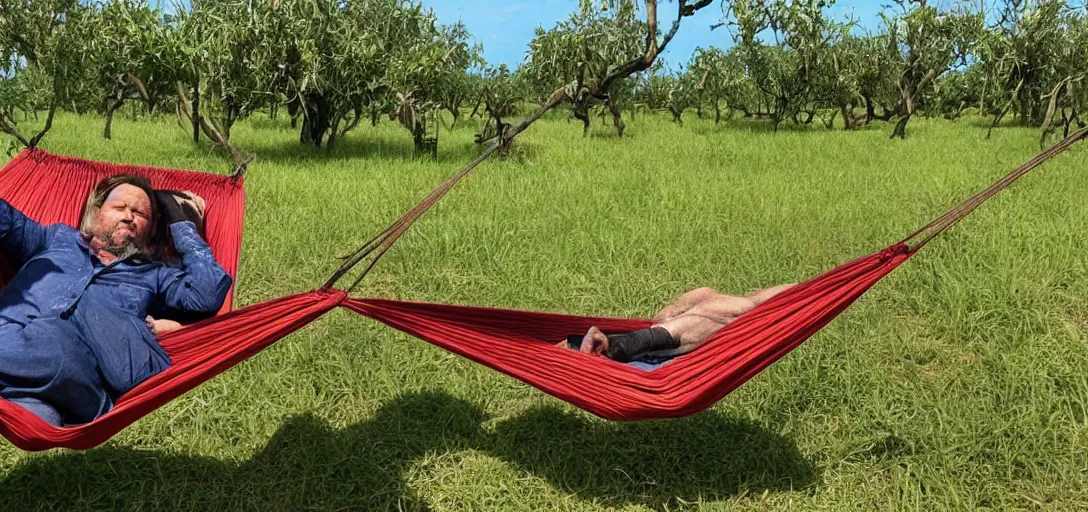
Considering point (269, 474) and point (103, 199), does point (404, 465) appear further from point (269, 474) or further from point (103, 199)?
point (103, 199)

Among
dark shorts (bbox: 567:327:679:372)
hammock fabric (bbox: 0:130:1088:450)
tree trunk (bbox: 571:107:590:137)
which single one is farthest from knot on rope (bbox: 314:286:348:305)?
tree trunk (bbox: 571:107:590:137)

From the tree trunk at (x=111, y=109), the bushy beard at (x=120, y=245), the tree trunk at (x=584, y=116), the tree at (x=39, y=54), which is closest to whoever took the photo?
the bushy beard at (x=120, y=245)

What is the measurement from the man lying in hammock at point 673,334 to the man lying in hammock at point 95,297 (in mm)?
1224

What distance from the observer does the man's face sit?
8.64ft

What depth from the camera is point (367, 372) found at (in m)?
3.54

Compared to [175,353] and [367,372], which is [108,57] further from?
[175,353]

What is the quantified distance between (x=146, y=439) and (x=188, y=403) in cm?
21

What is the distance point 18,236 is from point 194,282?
53 cm

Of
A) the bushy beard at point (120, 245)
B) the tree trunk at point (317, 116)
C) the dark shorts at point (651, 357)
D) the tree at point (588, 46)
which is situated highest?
the tree at point (588, 46)

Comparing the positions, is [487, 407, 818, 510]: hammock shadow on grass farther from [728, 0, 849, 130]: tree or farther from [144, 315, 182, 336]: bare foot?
[728, 0, 849, 130]: tree

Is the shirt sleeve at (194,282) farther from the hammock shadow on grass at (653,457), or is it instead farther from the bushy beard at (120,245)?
the hammock shadow on grass at (653,457)

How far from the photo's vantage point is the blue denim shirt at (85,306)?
211cm

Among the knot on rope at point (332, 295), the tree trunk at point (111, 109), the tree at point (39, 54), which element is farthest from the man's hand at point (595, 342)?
the tree trunk at point (111, 109)

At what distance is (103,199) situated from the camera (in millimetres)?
2734
